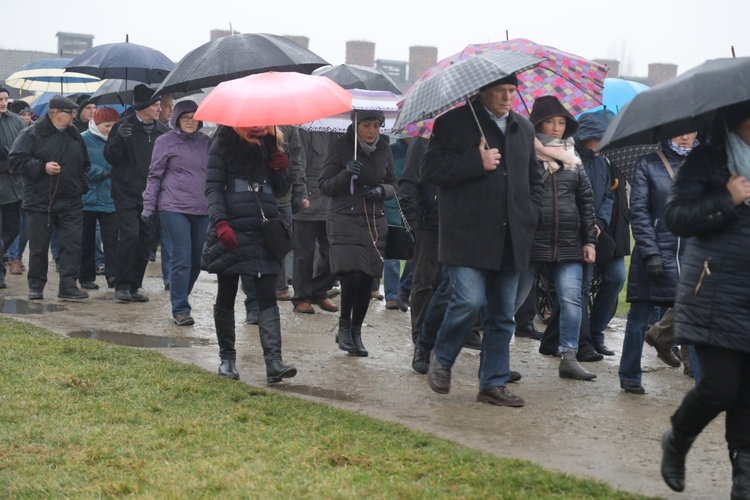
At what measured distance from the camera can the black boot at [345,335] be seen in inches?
346

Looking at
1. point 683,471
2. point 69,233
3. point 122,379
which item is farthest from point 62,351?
point 683,471

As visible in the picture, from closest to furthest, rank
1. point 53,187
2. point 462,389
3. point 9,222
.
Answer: point 462,389
point 53,187
point 9,222

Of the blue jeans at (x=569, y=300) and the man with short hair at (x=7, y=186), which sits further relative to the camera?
the man with short hair at (x=7, y=186)

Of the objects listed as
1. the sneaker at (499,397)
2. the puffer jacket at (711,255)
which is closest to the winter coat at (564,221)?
the sneaker at (499,397)

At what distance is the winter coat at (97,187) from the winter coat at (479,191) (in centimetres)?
595

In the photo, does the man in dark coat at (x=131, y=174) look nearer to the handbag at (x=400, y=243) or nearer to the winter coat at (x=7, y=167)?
the winter coat at (x=7, y=167)

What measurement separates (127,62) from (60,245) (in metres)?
2.13

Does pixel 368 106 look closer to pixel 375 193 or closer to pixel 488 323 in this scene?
pixel 375 193

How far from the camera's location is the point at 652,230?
737cm

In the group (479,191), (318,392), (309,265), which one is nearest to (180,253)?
(309,265)

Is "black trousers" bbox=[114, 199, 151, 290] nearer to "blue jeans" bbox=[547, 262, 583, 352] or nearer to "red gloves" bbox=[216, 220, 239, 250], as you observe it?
"red gloves" bbox=[216, 220, 239, 250]

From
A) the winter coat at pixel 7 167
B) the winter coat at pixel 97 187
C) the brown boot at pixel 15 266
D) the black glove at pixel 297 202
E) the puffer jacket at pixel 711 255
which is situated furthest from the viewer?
the brown boot at pixel 15 266

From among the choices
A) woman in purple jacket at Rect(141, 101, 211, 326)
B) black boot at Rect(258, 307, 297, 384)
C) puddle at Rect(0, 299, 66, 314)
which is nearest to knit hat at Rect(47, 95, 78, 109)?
woman in purple jacket at Rect(141, 101, 211, 326)

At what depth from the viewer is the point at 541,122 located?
25.7 feet
